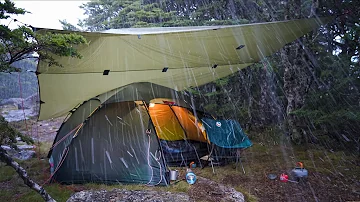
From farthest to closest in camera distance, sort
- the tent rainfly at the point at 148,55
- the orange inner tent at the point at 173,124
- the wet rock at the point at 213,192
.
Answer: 1. the orange inner tent at the point at 173,124
2. the tent rainfly at the point at 148,55
3. the wet rock at the point at 213,192

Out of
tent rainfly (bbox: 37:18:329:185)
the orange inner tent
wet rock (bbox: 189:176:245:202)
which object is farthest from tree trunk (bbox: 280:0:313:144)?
wet rock (bbox: 189:176:245:202)

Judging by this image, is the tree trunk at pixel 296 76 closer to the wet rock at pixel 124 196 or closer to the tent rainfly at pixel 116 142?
the tent rainfly at pixel 116 142

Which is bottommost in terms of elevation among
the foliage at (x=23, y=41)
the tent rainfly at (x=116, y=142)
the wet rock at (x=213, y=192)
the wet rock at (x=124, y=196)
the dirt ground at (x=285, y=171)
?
the dirt ground at (x=285, y=171)

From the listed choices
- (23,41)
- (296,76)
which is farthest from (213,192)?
(296,76)

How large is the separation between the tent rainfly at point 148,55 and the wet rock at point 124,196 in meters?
2.14

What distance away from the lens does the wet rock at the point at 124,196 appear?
307cm

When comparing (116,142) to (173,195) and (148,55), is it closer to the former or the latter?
(173,195)

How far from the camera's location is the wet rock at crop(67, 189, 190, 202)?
3.07m

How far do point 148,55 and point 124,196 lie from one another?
254 centimetres

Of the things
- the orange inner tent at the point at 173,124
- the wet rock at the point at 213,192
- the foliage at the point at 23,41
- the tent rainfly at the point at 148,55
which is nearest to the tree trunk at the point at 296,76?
the tent rainfly at the point at 148,55

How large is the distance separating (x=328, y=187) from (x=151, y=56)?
369 cm

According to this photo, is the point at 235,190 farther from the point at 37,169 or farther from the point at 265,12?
the point at 265,12

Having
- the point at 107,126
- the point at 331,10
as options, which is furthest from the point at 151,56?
the point at 331,10

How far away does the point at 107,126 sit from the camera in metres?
4.44
